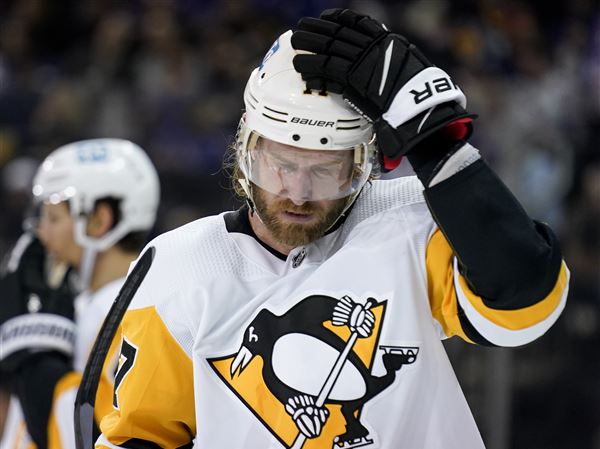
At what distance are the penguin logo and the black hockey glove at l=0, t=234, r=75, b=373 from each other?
1270 mm

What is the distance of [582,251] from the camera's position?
4.19 metres

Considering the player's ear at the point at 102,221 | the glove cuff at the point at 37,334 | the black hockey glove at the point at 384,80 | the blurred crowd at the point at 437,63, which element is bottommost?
the blurred crowd at the point at 437,63

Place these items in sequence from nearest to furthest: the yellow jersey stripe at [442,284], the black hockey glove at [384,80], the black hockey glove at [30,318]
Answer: the black hockey glove at [384,80], the yellow jersey stripe at [442,284], the black hockey glove at [30,318]

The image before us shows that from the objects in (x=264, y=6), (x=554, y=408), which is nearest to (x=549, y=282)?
(x=554, y=408)

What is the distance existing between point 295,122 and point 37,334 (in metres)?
1.42

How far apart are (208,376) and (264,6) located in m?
4.66

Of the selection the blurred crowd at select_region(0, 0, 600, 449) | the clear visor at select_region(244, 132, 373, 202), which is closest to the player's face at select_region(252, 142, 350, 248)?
the clear visor at select_region(244, 132, 373, 202)

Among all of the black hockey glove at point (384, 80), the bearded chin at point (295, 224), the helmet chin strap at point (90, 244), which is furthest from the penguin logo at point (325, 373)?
the helmet chin strap at point (90, 244)

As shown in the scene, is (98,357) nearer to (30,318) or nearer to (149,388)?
(149,388)

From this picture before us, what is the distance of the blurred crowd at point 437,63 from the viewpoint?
13.4 feet

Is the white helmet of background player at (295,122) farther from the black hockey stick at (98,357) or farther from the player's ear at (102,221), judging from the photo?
the player's ear at (102,221)

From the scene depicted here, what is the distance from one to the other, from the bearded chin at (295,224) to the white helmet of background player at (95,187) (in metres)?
1.52

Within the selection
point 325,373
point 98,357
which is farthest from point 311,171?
point 98,357

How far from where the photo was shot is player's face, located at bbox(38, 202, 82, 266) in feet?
10.9
